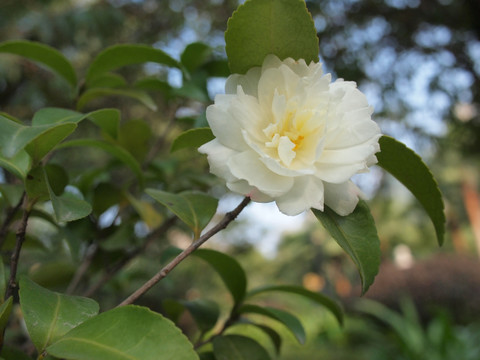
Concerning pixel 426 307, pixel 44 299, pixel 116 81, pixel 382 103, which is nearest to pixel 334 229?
pixel 44 299

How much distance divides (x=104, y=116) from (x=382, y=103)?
8.09 ft

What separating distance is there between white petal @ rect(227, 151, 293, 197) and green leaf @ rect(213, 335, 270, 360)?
0.79 feet

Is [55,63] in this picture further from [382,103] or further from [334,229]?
[382,103]

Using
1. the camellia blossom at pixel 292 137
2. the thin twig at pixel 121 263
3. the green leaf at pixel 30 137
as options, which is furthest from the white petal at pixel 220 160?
the thin twig at pixel 121 263

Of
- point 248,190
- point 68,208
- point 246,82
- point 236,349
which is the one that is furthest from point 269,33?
point 236,349

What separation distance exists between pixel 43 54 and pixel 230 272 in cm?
41

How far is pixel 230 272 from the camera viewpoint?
587mm

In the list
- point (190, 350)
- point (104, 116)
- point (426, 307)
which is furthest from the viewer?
point (426, 307)

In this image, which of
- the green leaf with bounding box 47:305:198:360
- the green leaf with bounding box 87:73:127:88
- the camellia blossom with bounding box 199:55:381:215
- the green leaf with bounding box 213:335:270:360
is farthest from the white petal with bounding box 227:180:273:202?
the green leaf with bounding box 87:73:127:88

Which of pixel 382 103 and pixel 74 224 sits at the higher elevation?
pixel 74 224

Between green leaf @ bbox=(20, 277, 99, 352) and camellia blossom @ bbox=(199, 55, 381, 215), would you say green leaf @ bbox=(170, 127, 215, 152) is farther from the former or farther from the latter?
green leaf @ bbox=(20, 277, 99, 352)

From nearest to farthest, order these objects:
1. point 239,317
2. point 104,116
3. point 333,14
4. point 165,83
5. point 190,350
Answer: point 190,350, point 104,116, point 239,317, point 165,83, point 333,14

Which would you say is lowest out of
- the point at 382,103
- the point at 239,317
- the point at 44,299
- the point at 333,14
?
the point at 382,103

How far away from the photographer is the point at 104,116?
1.64 ft
